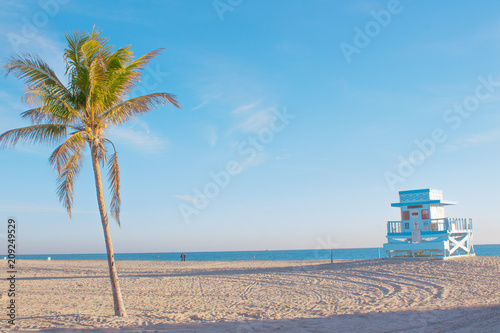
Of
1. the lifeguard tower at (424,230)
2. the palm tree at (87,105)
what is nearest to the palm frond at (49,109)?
the palm tree at (87,105)

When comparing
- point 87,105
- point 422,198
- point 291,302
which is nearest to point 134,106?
point 87,105

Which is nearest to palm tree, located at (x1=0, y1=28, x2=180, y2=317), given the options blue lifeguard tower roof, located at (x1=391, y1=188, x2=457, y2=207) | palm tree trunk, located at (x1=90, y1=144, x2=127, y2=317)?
palm tree trunk, located at (x1=90, y1=144, x2=127, y2=317)

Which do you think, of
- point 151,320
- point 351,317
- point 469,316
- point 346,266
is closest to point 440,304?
point 469,316

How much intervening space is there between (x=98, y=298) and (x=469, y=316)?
11.9 meters

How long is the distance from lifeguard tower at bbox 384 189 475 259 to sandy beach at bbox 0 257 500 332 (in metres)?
1.92

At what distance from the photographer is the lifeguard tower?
22797mm

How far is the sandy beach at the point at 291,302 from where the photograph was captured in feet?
29.0

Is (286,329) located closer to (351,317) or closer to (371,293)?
(351,317)

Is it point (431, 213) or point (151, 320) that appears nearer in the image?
point (151, 320)

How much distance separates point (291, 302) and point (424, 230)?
46.2 ft

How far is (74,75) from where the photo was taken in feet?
32.9

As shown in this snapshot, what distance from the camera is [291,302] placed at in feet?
41.4

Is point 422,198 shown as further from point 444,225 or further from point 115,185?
point 115,185

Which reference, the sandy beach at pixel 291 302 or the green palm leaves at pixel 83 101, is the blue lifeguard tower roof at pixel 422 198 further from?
the green palm leaves at pixel 83 101
